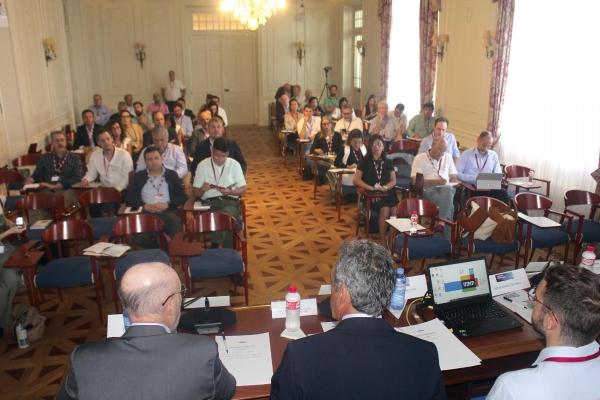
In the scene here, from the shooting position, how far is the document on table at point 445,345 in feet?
8.64

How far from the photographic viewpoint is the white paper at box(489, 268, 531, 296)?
11.3ft

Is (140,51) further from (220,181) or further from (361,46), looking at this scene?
(220,181)

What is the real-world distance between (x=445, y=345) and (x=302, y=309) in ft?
2.99

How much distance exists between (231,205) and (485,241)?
2.96 meters

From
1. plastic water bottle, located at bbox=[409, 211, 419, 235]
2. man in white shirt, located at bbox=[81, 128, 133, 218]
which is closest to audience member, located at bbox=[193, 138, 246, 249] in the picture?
man in white shirt, located at bbox=[81, 128, 133, 218]

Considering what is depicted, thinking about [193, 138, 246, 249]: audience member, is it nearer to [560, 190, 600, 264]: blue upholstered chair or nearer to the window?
[560, 190, 600, 264]: blue upholstered chair

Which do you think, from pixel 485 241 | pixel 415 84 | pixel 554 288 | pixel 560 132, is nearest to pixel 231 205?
pixel 485 241

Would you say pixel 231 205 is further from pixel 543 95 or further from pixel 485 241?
pixel 543 95

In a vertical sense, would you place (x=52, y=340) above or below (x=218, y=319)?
below

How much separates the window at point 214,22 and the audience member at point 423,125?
30.0ft

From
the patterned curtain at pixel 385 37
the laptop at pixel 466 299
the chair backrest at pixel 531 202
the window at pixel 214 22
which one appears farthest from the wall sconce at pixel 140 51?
the laptop at pixel 466 299

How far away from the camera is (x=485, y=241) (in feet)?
17.2

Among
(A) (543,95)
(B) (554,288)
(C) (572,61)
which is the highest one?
(C) (572,61)

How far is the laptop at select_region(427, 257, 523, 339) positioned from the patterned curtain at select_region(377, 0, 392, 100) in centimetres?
1006
